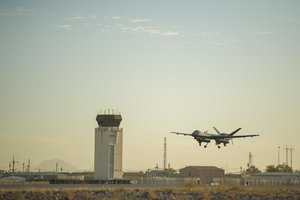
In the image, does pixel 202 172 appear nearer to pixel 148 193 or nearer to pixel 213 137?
pixel 213 137

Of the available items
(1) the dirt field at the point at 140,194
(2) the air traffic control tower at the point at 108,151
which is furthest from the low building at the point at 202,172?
(1) the dirt field at the point at 140,194

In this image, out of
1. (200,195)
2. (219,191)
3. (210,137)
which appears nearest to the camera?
(200,195)

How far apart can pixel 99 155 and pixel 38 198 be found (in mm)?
56778

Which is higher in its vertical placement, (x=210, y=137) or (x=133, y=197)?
(x=210, y=137)

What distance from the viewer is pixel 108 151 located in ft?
397

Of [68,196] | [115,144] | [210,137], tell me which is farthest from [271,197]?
[115,144]

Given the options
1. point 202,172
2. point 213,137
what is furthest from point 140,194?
point 202,172

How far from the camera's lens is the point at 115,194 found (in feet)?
225

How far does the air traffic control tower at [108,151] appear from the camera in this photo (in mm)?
120938

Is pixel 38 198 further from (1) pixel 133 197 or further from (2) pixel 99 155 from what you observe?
(2) pixel 99 155

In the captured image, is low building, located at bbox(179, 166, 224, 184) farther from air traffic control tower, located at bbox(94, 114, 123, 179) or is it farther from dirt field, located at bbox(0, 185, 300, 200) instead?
dirt field, located at bbox(0, 185, 300, 200)

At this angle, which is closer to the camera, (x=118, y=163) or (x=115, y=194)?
(x=115, y=194)

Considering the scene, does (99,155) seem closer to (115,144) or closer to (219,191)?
(115,144)

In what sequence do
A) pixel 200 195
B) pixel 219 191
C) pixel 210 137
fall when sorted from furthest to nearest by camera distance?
pixel 210 137 < pixel 219 191 < pixel 200 195
